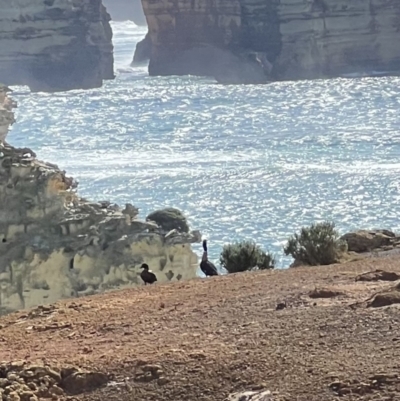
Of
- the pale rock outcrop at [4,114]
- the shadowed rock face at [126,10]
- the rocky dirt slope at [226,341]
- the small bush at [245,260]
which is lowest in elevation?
A: the rocky dirt slope at [226,341]

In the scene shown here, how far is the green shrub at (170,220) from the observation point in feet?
43.9

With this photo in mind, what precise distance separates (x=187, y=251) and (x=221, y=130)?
37869 millimetres

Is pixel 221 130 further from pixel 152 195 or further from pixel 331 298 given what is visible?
pixel 331 298

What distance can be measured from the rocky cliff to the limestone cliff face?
15.4 ft

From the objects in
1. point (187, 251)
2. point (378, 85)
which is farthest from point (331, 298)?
point (378, 85)

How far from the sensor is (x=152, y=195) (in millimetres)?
32562

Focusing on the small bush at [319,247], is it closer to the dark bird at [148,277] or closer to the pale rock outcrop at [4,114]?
the dark bird at [148,277]

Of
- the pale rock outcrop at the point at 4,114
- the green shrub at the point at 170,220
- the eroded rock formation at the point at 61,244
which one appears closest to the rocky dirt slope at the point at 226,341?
the eroded rock formation at the point at 61,244

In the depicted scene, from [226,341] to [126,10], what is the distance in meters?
121

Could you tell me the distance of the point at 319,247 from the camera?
38.6ft

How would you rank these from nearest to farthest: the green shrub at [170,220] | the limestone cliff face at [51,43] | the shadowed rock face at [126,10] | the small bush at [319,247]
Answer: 1. the small bush at [319,247]
2. the green shrub at [170,220]
3. the limestone cliff face at [51,43]
4. the shadowed rock face at [126,10]

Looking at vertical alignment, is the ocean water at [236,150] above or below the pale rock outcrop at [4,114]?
above

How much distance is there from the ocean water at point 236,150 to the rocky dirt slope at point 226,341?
11031 mm

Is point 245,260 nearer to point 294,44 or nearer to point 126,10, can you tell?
point 294,44
